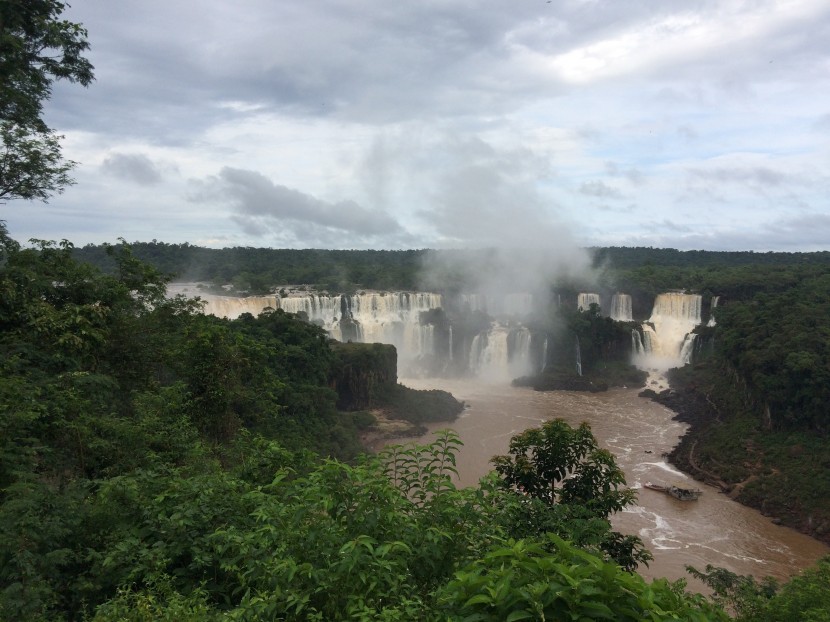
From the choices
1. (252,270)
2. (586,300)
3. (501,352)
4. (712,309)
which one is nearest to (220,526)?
(501,352)

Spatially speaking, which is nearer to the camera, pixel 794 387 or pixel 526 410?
pixel 794 387

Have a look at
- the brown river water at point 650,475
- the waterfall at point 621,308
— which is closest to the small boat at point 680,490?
the brown river water at point 650,475

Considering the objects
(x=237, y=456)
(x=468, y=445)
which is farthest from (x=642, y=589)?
(x=468, y=445)

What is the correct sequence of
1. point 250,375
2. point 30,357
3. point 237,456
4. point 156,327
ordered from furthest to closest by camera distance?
point 250,375, point 156,327, point 237,456, point 30,357

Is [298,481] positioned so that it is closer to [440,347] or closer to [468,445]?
[468,445]

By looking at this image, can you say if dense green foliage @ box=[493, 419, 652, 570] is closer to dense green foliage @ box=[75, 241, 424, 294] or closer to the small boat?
the small boat

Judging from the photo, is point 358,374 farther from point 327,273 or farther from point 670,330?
point 670,330

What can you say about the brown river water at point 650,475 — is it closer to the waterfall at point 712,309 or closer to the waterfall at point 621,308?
the waterfall at point 712,309
